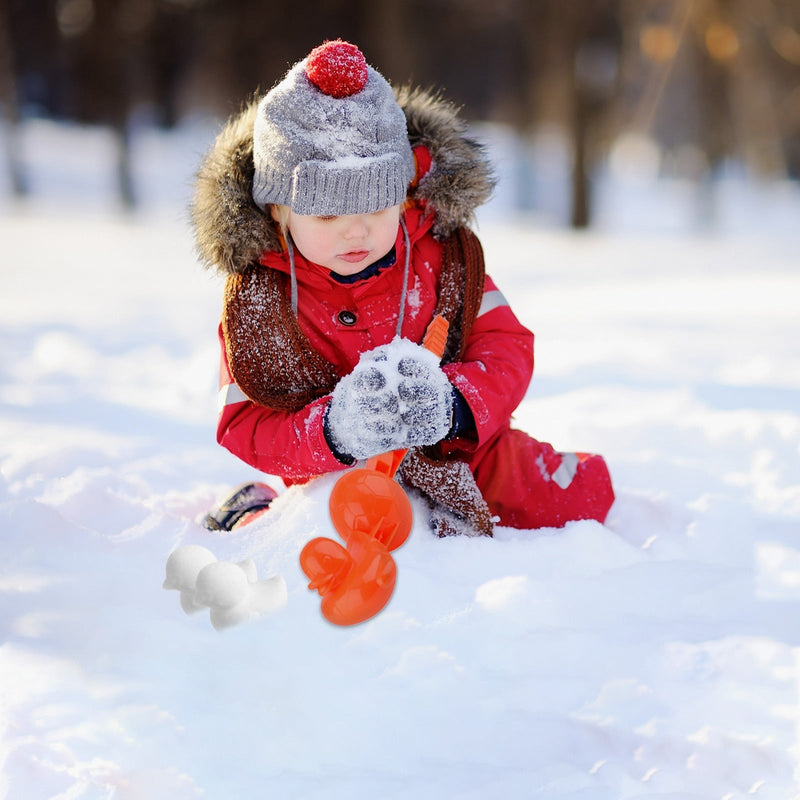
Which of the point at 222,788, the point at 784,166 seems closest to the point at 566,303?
the point at 222,788

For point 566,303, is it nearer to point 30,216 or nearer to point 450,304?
point 450,304

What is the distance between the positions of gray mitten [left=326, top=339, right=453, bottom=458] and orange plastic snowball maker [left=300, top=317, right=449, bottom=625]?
0.22 feet

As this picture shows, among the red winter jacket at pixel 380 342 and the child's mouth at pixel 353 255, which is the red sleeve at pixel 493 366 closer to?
the red winter jacket at pixel 380 342

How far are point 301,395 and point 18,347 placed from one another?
2290 millimetres

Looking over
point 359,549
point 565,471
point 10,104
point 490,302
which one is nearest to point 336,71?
point 490,302

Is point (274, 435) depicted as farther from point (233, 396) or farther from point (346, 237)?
point (346, 237)

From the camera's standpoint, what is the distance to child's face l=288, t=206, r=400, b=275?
64.5 inches

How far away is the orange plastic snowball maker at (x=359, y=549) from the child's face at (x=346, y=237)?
1.33 ft

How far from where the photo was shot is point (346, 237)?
164 centimetres

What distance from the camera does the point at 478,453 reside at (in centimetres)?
190

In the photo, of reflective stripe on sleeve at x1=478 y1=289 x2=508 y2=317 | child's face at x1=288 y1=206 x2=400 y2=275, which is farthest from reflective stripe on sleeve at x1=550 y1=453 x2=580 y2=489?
child's face at x1=288 y1=206 x2=400 y2=275

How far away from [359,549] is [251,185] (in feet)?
2.56

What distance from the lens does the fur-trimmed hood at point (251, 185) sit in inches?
68.2

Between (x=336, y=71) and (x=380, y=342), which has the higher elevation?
(x=336, y=71)
